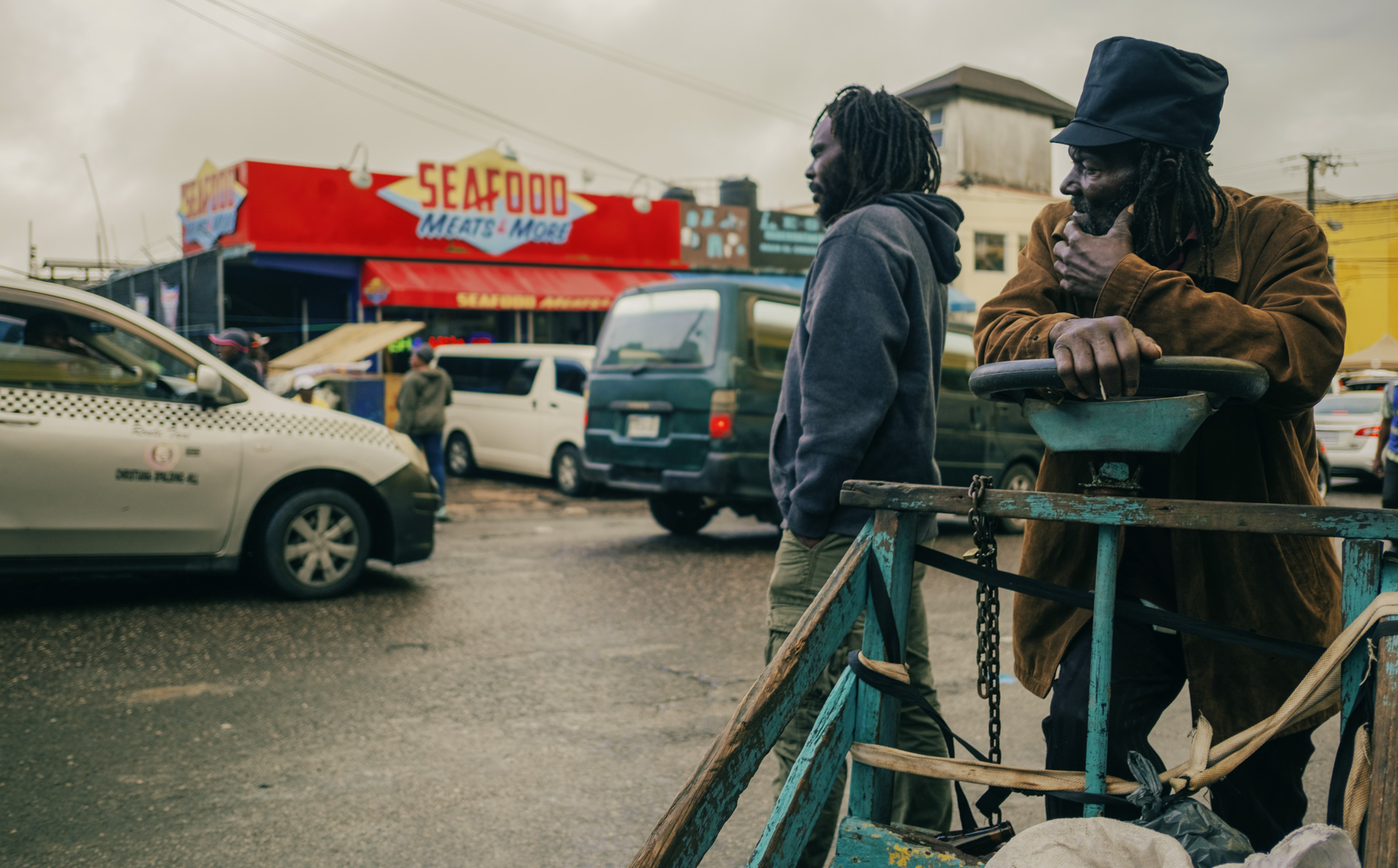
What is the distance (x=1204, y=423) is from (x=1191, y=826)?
2.25 ft

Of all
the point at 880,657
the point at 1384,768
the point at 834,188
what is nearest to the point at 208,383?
the point at 834,188

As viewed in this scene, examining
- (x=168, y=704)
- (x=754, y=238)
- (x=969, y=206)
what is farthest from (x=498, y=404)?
(x=969, y=206)

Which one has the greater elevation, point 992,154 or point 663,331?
point 992,154

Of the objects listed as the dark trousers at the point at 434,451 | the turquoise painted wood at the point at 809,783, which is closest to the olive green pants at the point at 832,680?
the turquoise painted wood at the point at 809,783

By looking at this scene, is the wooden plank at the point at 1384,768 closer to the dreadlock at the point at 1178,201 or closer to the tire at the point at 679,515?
the dreadlock at the point at 1178,201

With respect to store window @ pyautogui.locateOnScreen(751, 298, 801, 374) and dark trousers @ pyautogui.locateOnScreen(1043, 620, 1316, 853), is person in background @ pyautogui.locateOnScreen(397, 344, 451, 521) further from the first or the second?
dark trousers @ pyautogui.locateOnScreen(1043, 620, 1316, 853)

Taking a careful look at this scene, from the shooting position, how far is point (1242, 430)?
1.86 meters

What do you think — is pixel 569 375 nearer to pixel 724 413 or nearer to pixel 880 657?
pixel 724 413

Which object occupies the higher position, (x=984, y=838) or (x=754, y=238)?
(x=754, y=238)

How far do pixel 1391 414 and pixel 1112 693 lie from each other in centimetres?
611

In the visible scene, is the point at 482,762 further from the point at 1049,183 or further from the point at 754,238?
the point at 1049,183

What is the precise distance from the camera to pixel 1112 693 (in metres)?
1.92

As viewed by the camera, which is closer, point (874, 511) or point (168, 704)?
point (874, 511)

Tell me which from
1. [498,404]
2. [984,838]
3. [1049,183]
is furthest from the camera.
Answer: [1049,183]
